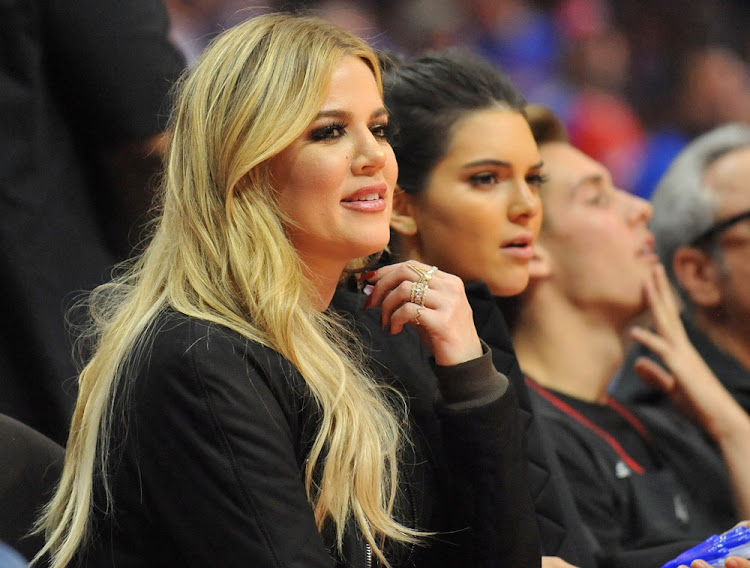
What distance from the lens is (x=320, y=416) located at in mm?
1610

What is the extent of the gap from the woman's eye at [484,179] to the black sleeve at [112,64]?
25.4 inches

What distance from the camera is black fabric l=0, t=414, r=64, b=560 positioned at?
155cm

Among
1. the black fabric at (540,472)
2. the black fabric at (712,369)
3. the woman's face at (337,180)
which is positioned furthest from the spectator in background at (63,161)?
the black fabric at (712,369)

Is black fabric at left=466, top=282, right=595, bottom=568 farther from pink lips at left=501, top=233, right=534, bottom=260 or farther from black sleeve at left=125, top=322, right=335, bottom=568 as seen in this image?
black sleeve at left=125, top=322, right=335, bottom=568

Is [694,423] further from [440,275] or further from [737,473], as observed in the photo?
[440,275]

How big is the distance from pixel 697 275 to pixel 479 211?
1153 mm

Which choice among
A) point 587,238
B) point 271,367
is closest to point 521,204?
point 587,238

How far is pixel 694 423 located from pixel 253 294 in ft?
5.27

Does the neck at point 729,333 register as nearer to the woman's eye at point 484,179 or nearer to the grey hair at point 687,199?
the grey hair at point 687,199

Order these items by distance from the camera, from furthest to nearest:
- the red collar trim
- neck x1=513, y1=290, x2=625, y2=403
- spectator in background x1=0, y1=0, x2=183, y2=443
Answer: neck x1=513, y1=290, x2=625, y2=403 → the red collar trim → spectator in background x1=0, y1=0, x2=183, y2=443

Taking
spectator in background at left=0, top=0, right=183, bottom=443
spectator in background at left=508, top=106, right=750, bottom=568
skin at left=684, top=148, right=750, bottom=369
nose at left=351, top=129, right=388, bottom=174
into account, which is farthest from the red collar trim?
spectator in background at left=0, top=0, right=183, bottom=443

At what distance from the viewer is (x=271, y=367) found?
1562mm

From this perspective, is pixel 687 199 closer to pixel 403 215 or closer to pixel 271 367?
pixel 403 215

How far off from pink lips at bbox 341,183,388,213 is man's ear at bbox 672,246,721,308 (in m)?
1.59
